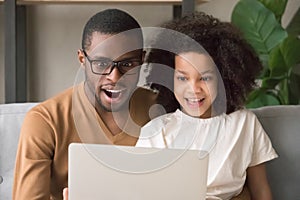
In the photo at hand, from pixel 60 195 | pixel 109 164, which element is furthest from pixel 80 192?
pixel 60 195

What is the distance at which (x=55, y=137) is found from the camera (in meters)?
1.39

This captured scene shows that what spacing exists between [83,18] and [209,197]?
1098 millimetres

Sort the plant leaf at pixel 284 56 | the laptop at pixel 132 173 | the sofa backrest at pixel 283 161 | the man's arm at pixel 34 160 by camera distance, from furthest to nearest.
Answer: the plant leaf at pixel 284 56
the sofa backrest at pixel 283 161
the man's arm at pixel 34 160
the laptop at pixel 132 173

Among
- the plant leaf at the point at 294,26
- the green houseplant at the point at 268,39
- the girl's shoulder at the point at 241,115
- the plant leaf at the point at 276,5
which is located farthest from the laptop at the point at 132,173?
the plant leaf at the point at 294,26

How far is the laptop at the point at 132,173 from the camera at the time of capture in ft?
3.57

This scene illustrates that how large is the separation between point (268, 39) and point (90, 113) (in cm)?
86

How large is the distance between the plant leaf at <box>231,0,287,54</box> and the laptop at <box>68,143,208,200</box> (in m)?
1.00

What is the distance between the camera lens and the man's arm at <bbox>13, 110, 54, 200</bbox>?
1.35 m

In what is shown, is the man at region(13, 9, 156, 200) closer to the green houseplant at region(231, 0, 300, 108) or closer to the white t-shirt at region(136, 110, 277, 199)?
the white t-shirt at region(136, 110, 277, 199)

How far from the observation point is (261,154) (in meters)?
1.44

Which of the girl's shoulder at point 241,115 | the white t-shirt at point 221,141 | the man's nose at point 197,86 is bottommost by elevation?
the white t-shirt at point 221,141

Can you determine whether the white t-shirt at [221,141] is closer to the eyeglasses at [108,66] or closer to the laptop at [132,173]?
the eyeglasses at [108,66]

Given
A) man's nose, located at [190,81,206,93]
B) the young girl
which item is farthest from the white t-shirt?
man's nose, located at [190,81,206,93]

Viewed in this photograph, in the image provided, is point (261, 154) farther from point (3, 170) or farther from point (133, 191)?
point (3, 170)
